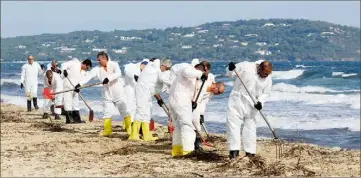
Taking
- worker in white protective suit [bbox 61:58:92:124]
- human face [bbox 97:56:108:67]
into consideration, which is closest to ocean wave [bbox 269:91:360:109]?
worker in white protective suit [bbox 61:58:92:124]

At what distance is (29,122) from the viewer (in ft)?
62.8

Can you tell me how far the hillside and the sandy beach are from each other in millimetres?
139289

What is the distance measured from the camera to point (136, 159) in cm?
1167

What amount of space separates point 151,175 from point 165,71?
3557 millimetres

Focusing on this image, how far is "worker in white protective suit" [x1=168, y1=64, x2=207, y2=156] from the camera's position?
11.4 metres

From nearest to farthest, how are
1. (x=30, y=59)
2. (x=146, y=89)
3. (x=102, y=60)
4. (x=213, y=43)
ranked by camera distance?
(x=146, y=89)
(x=102, y=60)
(x=30, y=59)
(x=213, y=43)

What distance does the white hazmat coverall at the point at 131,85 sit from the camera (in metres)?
15.1

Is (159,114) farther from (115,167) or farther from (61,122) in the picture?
(115,167)

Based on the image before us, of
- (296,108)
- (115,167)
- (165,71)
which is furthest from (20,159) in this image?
(296,108)

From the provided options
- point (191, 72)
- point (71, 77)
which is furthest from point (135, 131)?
point (71, 77)

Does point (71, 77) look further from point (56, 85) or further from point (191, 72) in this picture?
point (191, 72)

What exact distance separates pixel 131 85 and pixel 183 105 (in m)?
4.10

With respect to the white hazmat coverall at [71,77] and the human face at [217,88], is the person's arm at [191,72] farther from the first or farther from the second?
the white hazmat coverall at [71,77]

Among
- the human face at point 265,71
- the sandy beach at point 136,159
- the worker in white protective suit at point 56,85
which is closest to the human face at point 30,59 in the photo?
the worker in white protective suit at point 56,85
